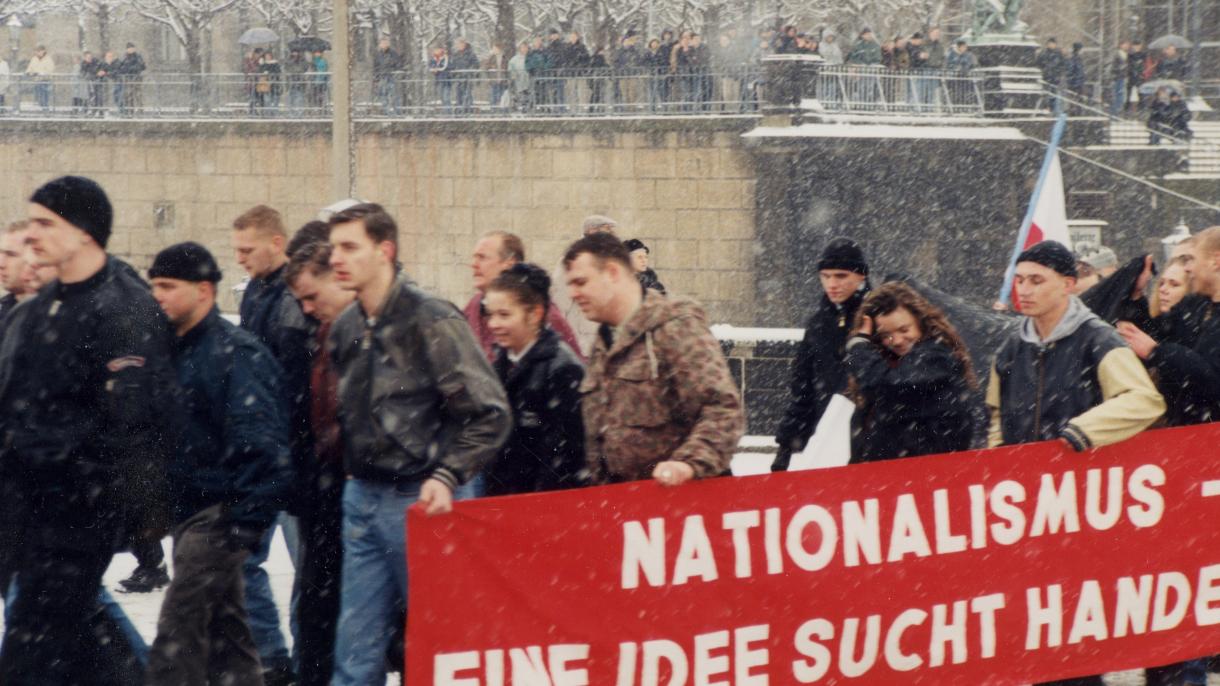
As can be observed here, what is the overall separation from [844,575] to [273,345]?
2367mm

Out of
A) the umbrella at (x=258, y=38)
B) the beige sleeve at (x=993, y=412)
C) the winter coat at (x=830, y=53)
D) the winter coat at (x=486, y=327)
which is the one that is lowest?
the beige sleeve at (x=993, y=412)

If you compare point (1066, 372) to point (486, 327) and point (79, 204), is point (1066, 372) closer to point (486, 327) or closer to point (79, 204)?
point (486, 327)

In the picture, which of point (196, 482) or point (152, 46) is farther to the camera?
point (152, 46)

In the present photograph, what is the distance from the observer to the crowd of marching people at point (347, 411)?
5.29 metres

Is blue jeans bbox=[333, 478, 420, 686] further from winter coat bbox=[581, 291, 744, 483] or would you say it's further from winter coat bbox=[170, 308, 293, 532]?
winter coat bbox=[581, 291, 744, 483]

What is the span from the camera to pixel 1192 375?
679 cm

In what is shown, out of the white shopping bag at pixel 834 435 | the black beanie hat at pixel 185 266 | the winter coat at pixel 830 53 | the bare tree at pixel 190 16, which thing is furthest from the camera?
the bare tree at pixel 190 16

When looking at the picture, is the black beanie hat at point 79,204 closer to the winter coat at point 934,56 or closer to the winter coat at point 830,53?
the winter coat at point 934,56

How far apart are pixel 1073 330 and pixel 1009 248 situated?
25363 mm

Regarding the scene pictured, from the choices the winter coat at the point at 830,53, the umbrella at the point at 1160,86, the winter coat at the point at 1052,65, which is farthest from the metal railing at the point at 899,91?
the umbrella at the point at 1160,86

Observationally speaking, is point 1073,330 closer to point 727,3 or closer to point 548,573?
point 548,573

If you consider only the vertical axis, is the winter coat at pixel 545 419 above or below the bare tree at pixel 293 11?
below

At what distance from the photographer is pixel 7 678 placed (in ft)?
17.4

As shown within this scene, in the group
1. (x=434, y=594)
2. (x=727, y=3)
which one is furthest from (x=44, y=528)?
(x=727, y=3)
